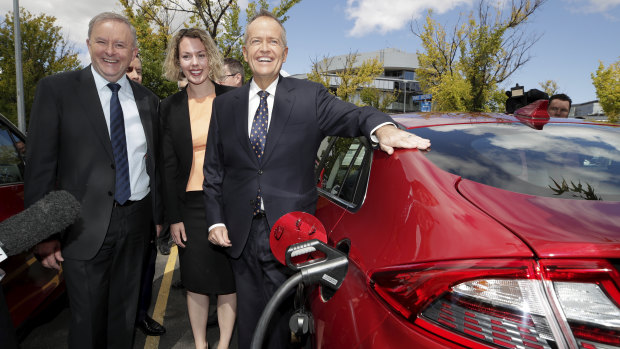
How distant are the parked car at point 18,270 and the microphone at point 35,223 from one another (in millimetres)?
1869

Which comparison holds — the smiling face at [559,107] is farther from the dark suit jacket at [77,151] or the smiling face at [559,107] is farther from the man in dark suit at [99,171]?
the dark suit jacket at [77,151]

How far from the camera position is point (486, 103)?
21.5 metres

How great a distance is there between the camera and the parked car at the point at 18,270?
7.77 ft

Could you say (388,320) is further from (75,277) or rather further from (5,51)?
(5,51)

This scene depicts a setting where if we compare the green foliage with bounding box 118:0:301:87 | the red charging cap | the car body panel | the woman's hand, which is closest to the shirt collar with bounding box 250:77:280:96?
the red charging cap

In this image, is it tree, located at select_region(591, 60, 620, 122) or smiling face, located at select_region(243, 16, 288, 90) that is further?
tree, located at select_region(591, 60, 620, 122)

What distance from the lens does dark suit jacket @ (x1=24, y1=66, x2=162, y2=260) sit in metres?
1.97

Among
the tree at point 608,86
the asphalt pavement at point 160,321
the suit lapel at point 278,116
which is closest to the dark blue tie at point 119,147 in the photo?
the suit lapel at point 278,116

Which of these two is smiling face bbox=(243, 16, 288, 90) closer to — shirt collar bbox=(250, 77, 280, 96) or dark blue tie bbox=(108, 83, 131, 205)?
shirt collar bbox=(250, 77, 280, 96)

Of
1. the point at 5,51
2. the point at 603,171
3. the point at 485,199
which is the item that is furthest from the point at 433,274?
the point at 5,51

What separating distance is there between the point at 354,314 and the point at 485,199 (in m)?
0.53

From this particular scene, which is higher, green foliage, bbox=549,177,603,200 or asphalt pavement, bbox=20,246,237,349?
green foliage, bbox=549,177,603,200

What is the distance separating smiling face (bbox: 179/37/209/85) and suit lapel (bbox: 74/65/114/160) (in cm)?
60

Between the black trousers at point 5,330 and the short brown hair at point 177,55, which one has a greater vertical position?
the short brown hair at point 177,55
